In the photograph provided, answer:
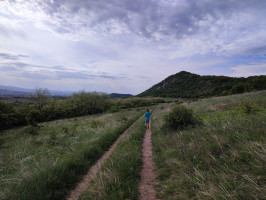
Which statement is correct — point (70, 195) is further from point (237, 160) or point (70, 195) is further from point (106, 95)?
point (106, 95)

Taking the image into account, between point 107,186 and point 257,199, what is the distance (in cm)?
311

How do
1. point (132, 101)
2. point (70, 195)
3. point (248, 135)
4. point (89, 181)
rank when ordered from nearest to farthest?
1. point (70, 195)
2. point (248, 135)
3. point (89, 181)
4. point (132, 101)

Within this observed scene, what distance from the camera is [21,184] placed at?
11.3ft

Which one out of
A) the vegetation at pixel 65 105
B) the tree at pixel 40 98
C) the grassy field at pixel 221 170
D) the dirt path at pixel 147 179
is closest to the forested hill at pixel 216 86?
the vegetation at pixel 65 105

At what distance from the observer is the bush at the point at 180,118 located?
848 centimetres

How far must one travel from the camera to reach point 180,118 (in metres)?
8.55

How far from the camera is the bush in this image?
27.8 ft

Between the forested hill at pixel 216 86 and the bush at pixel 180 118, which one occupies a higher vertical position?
the forested hill at pixel 216 86

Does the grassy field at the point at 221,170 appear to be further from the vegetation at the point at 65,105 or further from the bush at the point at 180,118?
the vegetation at the point at 65,105

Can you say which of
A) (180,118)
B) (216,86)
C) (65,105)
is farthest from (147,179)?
(216,86)

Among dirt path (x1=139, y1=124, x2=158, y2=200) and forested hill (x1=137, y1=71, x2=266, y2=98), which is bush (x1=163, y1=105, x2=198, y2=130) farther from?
forested hill (x1=137, y1=71, x2=266, y2=98)

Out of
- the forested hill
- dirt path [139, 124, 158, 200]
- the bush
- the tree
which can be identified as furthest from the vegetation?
the forested hill

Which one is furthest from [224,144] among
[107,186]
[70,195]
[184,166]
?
[70,195]

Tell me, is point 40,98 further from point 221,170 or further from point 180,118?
point 221,170
